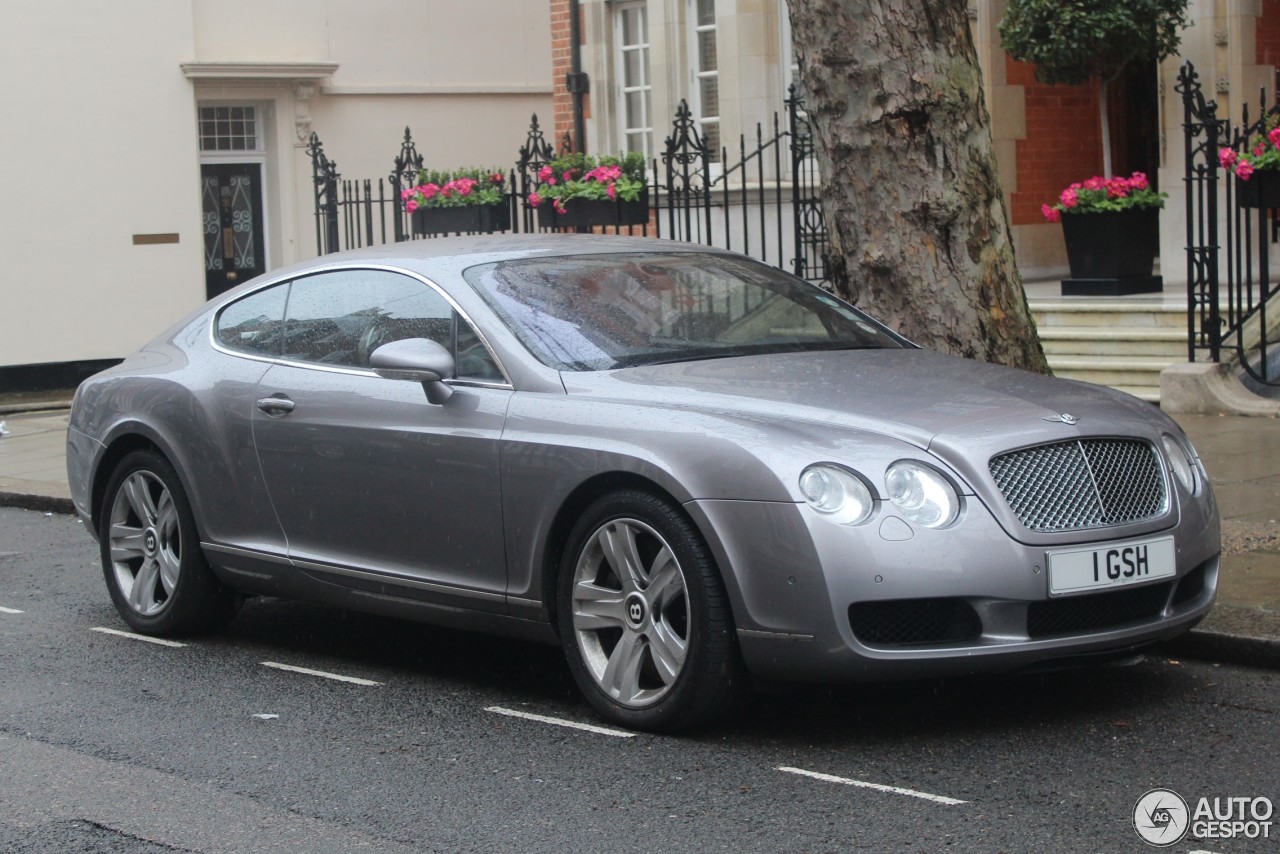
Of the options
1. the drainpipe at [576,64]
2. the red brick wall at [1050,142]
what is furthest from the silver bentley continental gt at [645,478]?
the drainpipe at [576,64]

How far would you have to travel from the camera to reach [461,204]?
1691cm

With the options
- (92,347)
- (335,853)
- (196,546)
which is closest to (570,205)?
(92,347)

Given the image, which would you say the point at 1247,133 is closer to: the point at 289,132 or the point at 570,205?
the point at 570,205

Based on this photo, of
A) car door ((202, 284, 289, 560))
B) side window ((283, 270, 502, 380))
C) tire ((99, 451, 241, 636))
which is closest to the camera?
side window ((283, 270, 502, 380))

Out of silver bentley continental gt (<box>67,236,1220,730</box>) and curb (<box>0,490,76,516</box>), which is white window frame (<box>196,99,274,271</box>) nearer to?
curb (<box>0,490,76,516</box>)

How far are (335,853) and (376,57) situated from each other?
19.9 meters

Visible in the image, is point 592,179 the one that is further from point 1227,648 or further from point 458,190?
point 1227,648

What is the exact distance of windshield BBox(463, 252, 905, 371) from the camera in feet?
20.0

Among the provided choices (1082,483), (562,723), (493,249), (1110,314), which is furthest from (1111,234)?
(562,723)

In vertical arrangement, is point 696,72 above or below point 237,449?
above

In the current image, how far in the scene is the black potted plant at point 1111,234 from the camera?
571 inches

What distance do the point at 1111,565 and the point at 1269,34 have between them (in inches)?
453

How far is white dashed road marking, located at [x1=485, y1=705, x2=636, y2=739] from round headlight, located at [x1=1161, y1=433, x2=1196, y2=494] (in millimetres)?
1893

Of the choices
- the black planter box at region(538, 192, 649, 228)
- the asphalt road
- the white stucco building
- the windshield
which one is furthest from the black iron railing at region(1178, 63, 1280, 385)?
the white stucco building
